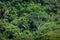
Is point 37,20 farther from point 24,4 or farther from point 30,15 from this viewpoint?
point 24,4

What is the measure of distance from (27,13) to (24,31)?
12.7 ft

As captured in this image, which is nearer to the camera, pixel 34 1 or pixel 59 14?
pixel 59 14

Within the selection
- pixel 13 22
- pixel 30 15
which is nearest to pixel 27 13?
pixel 30 15

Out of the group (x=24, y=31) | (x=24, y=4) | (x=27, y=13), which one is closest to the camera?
(x=24, y=31)

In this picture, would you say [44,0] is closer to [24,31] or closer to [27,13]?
[27,13]

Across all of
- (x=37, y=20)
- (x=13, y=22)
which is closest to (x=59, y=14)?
(x=37, y=20)

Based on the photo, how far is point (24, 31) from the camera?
1930cm

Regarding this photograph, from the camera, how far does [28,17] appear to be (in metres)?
21.6

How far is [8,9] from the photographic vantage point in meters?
23.2

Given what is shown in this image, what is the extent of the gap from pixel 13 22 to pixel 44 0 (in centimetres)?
587

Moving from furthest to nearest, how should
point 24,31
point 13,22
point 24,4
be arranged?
point 24,4 < point 13,22 < point 24,31

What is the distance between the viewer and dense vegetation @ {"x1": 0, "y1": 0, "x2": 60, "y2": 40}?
18220 mm

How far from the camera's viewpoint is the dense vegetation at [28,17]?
18.2m

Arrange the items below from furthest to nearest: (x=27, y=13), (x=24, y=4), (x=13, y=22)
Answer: (x=24, y=4)
(x=27, y=13)
(x=13, y=22)
